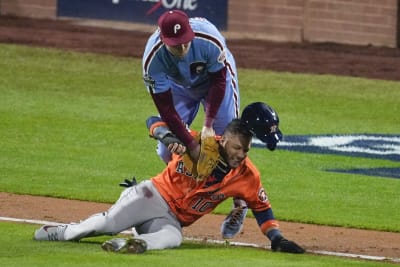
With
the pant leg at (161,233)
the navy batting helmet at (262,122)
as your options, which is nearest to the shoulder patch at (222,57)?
the navy batting helmet at (262,122)

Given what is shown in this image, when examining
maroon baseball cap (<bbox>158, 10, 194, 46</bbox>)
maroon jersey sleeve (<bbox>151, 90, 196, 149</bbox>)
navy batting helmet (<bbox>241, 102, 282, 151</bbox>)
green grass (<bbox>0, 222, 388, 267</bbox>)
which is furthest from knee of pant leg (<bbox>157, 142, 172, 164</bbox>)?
navy batting helmet (<bbox>241, 102, 282, 151</bbox>)

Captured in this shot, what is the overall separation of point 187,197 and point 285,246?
71 centimetres

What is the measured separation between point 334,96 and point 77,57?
4.30 meters

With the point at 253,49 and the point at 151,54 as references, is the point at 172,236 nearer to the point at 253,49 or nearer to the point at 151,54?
the point at 151,54

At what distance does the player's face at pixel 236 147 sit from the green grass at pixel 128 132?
1.99ft

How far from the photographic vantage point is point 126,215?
28.7 ft

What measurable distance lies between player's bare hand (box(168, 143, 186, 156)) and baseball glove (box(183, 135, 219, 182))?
38mm

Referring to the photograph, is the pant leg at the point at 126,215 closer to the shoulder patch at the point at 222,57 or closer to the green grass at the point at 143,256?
the green grass at the point at 143,256

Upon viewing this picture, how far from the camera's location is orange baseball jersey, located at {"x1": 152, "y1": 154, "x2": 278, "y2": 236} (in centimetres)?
878

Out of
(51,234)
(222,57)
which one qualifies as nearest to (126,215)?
(51,234)

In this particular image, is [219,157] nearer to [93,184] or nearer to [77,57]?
[93,184]

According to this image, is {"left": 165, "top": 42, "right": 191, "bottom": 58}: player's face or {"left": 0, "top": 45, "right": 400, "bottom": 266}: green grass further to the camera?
{"left": 0, "top": 45, "right": 400, "bottom": 266}: green grass

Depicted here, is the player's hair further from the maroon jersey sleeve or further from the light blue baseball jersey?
the light blue baseball jersey

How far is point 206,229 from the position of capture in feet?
32.8
